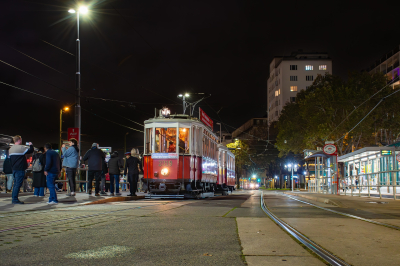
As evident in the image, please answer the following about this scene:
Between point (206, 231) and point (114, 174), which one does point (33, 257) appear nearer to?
point (206, 231)

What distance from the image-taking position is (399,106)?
123ft

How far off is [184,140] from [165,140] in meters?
0.78

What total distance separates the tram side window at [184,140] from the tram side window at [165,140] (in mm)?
276

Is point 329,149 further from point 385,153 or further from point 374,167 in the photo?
point 385,153

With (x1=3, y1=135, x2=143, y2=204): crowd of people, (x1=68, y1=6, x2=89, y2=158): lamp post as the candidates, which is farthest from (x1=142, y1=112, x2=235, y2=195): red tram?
(x1=68, y1=6, x2=89, y2=158): lamp post

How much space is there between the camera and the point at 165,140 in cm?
1812

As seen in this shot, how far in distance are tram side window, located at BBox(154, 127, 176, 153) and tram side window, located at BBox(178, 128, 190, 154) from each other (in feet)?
0.90

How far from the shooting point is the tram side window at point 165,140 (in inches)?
709

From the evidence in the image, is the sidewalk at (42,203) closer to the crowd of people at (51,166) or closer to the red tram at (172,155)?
the crowd of people at (51,166)

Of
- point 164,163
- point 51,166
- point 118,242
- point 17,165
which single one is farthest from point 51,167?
point 164,163

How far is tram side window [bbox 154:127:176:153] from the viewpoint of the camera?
709 inches

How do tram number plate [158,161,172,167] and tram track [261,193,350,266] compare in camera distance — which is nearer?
tram track [261,193,350,266]

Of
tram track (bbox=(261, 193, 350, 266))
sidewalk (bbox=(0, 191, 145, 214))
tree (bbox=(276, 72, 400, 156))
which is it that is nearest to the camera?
tram track (bbox=(261, 193, 350, 266))

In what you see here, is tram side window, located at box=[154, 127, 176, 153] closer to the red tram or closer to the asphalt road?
the red tram
